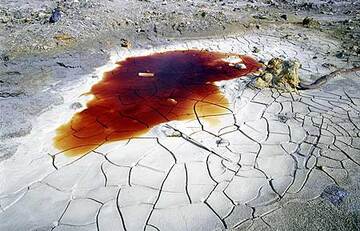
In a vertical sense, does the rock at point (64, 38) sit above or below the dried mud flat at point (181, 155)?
above

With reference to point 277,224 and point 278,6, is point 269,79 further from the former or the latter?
point 278,6

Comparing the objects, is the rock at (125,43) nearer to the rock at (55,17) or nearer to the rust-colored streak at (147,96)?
the rust-colored streak at (147,96)

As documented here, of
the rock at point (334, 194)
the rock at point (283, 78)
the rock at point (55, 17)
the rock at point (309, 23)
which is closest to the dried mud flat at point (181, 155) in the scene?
the rock at point (334, 194)

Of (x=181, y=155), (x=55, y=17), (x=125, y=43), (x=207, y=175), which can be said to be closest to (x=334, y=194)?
(x=207, y=175)

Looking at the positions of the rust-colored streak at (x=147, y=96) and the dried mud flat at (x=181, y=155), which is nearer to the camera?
the dried mud flat at (x=181, y=155)

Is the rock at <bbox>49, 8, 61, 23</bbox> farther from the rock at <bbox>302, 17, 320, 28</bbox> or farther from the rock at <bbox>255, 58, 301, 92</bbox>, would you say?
the rock at <bbox>302, 17, 320, 28</bbox>
